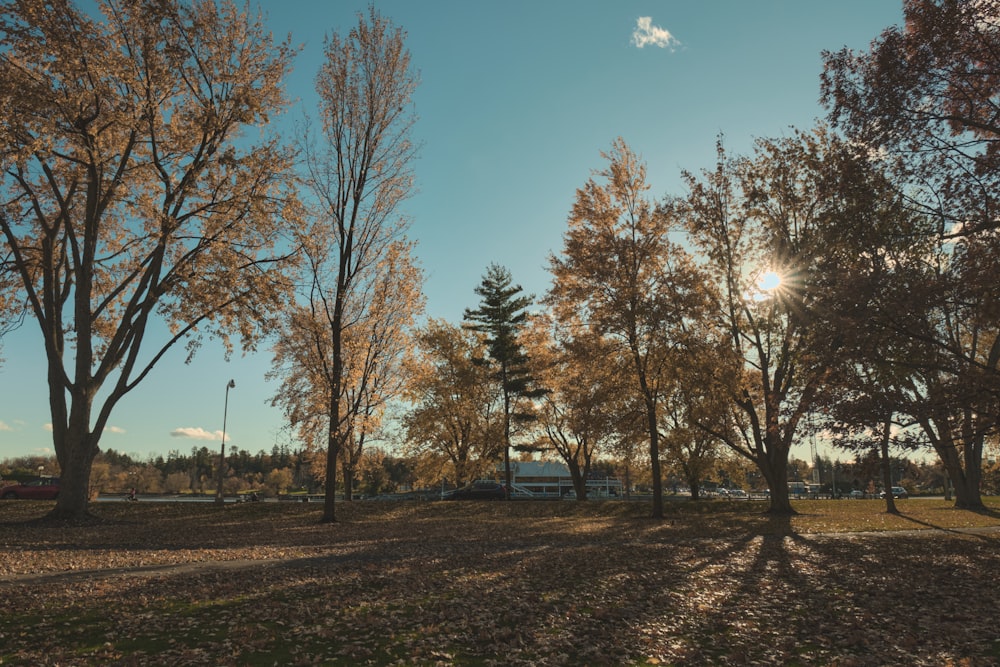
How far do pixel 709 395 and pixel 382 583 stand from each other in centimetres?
1960

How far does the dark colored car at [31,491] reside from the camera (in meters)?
38.3

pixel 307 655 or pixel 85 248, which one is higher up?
pixel 85 248

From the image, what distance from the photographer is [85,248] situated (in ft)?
65.1

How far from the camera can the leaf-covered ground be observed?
631 centimetres

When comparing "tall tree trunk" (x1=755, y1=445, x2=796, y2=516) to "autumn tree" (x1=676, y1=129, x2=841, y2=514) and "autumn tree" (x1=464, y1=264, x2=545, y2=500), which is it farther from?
"autumn tree" (x1=464, y1=264, x2=545, y2=500)

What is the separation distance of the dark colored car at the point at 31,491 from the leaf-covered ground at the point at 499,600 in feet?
90.3

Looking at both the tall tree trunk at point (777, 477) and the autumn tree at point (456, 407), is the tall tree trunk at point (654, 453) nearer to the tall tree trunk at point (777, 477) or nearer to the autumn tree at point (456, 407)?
the tall tree trunk at point (777, 477)

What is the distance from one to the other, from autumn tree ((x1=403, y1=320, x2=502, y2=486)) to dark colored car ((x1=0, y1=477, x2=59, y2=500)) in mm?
23817

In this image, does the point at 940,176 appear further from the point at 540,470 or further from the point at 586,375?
the point at 540,470

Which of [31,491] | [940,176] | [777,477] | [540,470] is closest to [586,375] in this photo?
[777,477]

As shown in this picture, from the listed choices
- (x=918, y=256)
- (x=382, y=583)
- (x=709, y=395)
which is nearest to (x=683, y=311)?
(x=709, y=395)

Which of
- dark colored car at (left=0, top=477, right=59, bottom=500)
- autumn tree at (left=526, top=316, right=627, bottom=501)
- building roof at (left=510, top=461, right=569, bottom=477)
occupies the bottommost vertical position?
building roof at (left=510, top=461, right=569, bottom=477)

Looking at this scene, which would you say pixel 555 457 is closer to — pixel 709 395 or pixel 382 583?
pixel 709 395

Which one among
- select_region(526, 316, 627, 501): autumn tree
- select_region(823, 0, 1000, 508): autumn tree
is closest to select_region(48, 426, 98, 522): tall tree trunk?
select_region(526, 316, 627, 501): autumn tree
